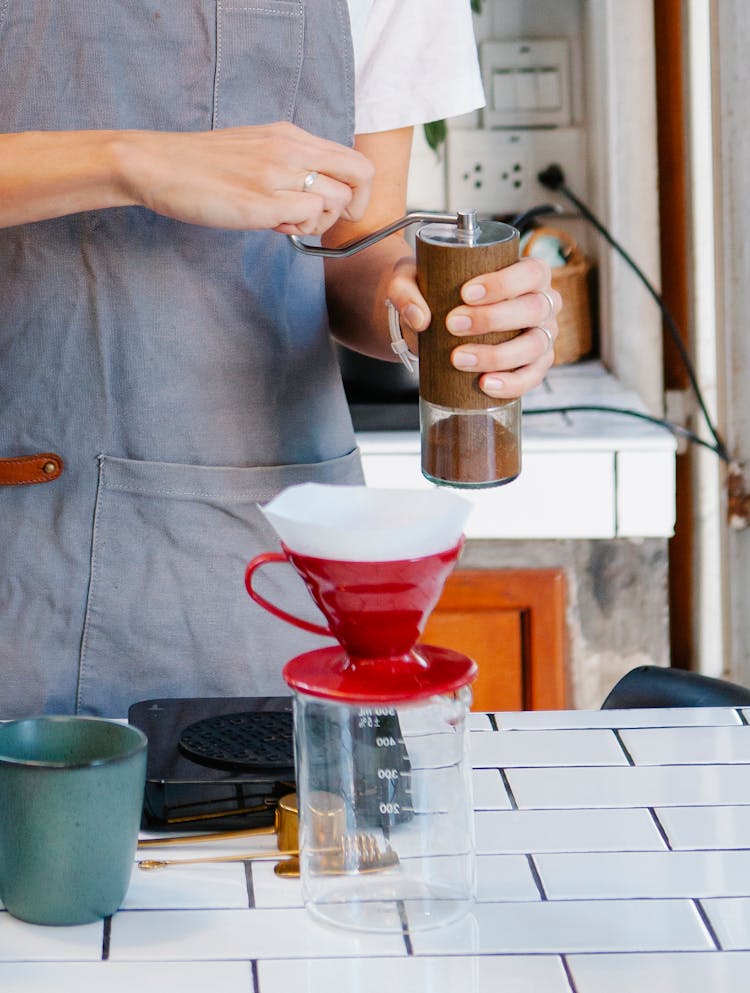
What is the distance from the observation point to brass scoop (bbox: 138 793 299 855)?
A: 100 centimetres

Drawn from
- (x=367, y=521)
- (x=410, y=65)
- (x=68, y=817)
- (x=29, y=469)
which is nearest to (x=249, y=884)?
(x=68, y=817)

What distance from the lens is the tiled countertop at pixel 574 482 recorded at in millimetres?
2180

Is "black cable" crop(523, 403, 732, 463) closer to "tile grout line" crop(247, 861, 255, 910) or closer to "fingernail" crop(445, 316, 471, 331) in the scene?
"fingernail" crop(445, 316, 471, 331)

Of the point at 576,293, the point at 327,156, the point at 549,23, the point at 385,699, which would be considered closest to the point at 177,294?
the point at 327,156

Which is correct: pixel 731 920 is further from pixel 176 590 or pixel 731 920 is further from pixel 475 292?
pixel 176 590

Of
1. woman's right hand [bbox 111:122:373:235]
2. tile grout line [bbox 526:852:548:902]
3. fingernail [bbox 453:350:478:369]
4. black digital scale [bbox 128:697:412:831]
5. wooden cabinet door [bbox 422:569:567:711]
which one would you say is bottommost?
wooden cabinet door [bbox 422:569:567:711]

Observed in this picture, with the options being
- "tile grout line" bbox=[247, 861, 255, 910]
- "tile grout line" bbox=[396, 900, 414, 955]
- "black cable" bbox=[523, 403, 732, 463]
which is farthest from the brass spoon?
"black cable" bbox=[523, 403, 732, 463]

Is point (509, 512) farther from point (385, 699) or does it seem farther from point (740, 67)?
point (385, 699)

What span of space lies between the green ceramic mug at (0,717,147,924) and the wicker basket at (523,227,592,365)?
6.22 feet

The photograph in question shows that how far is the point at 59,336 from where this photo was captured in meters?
1.30

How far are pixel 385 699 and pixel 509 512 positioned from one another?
1.38 meters

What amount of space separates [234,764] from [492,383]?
35 centimetres

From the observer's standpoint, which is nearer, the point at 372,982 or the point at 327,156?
the point at 372,982

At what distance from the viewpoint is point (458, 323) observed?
111 cm
